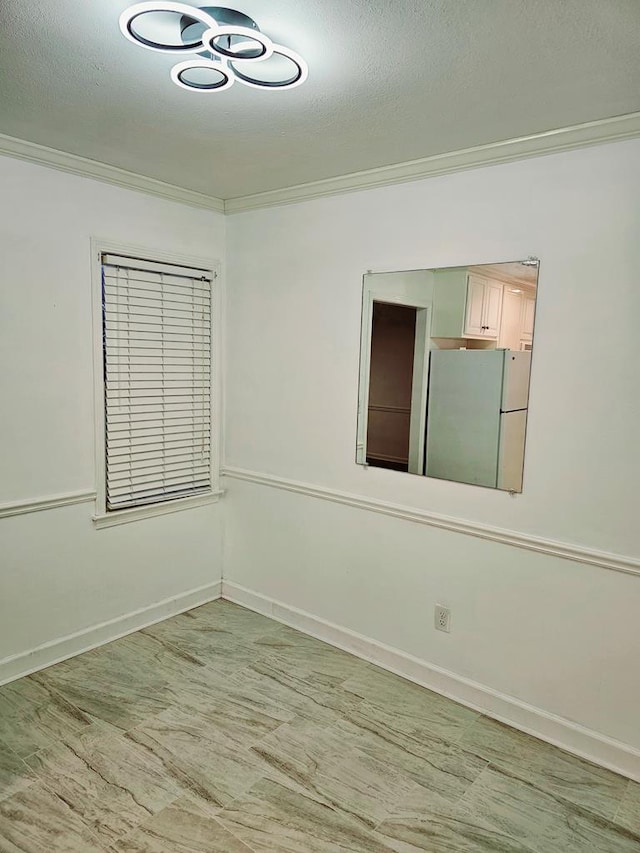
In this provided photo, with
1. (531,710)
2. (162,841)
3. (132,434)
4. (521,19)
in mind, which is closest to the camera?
(521,19)

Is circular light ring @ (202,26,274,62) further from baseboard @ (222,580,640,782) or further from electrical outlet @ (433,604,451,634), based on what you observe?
baseboard @ (222,580,640,782)

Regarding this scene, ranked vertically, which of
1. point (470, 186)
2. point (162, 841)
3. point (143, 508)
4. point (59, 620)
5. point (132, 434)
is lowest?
point (162, 841)

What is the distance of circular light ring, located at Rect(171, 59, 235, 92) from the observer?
1.69 metres

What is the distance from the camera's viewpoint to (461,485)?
2.68 metres

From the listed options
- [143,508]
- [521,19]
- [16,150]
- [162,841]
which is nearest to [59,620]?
[143,508]

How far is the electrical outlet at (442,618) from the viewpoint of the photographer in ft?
9.08

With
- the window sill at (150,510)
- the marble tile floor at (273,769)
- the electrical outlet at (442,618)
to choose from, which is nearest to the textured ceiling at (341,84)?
the window sill at (150,510)

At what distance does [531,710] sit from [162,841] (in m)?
1.57

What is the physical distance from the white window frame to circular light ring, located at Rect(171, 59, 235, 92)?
1259 millimetres

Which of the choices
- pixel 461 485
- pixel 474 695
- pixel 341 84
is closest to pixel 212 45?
pixel 341 84

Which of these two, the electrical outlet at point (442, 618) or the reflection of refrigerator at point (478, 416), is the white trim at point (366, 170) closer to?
the reflection of refrigerator at point (478, 416)

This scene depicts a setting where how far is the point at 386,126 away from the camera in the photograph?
2.27 m

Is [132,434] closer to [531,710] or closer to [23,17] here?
[23,17]

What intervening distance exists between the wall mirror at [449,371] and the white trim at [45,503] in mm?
1452
